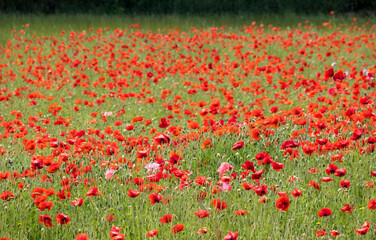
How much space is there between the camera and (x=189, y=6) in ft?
60.3

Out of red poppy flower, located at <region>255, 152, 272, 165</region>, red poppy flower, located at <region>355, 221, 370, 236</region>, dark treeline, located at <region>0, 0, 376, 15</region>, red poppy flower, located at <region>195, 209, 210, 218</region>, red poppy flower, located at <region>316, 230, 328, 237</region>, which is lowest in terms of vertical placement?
red poppy flower, located at <region>316, 230, 328, 237</region>

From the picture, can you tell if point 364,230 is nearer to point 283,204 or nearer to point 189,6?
point 283,204

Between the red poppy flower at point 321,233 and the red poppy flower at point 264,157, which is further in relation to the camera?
the red poppy flower at point 264,157

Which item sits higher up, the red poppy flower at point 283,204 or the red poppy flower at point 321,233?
the red poppy flower at point 283,204

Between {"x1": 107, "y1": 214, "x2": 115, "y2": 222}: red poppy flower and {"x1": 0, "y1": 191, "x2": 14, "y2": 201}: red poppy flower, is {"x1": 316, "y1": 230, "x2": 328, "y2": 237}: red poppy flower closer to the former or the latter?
{"x1": 107, "y1": 214, "x2": 115, "y2": 222}: red poppy flower

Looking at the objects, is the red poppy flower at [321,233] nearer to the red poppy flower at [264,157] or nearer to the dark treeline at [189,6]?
the red poppy flower at [264,157]

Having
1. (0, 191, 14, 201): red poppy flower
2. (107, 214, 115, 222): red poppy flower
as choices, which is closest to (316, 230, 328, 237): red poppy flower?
(107, 214, 115, 222): red poppy flower

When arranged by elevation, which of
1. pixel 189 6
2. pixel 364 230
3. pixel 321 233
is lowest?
pixel 321 233

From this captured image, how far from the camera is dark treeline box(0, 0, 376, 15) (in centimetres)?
1744

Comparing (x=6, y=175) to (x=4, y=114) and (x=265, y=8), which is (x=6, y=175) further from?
(x=265, y=8)

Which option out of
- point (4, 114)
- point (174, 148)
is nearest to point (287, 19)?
point (4, 114)

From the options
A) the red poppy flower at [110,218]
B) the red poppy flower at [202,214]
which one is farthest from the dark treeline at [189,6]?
the red poppy flower at [202,214]

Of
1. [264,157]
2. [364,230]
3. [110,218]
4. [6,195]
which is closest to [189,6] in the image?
[264,157]

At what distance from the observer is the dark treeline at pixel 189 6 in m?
17.4
